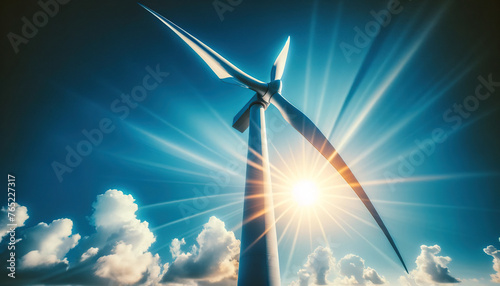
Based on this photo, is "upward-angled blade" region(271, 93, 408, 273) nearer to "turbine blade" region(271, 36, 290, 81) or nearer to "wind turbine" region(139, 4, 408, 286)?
"wind turbine" region(139, 4, 408, 286)

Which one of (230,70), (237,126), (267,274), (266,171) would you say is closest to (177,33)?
(230,70)

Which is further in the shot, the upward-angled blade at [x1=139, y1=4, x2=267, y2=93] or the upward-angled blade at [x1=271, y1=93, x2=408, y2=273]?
the upward-angled blade at [x1=139, y1=4, x2=267, y2=93]

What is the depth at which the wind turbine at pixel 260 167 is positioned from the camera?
660 cm

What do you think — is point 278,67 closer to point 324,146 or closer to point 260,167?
point 324,146

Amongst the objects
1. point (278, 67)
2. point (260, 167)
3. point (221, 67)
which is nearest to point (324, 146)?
point (260, 167)

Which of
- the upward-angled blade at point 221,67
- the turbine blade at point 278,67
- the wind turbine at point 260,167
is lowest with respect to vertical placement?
the wind turbine at point 260,167

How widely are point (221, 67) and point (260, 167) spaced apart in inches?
356

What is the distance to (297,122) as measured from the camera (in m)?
13.9

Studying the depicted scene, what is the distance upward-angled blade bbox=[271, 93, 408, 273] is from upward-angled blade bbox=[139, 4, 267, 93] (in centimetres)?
202

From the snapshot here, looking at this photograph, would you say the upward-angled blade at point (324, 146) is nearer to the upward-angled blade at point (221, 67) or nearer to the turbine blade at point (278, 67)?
the upward-angled blade at point (221, 67)

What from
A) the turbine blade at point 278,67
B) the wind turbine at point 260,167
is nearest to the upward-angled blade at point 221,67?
the wind turbine at point 260,167

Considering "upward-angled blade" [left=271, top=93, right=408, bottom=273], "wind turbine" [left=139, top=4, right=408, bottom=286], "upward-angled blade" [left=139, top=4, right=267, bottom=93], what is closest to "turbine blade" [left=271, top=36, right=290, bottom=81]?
"wind turbine" [left=139, top=4, right=408, bottom=286]

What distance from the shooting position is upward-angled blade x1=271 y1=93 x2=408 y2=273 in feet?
38.0

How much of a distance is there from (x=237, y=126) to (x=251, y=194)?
897 cm
